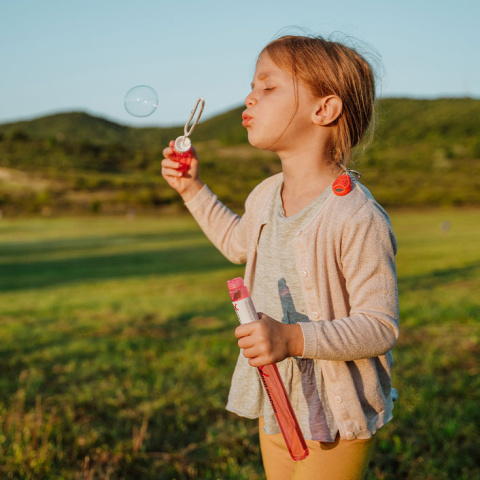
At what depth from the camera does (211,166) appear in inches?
2041

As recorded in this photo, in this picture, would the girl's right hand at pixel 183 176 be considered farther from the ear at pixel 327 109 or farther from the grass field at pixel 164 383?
the grass field at pixel 164 383

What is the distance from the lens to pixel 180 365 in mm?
4262

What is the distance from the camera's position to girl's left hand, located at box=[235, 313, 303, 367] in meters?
1.15

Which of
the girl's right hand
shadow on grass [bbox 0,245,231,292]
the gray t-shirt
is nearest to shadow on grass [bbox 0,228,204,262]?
shadow on grass [bbox 0,245,231,292]

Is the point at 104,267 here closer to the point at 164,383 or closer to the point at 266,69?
the point at 164,383

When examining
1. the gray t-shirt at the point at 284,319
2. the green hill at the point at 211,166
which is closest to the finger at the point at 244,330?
the gray t-shirt at the point at 284,319

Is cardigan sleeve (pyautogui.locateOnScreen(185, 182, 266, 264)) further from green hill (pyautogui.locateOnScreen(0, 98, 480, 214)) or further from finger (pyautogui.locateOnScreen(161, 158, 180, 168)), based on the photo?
green hill (pyautogui.locateOnScreen(0, 98, 480, 214))

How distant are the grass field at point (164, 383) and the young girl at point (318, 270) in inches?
44.7

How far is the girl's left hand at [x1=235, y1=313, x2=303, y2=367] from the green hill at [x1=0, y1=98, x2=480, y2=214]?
29.1 m

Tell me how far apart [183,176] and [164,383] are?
2.38 m

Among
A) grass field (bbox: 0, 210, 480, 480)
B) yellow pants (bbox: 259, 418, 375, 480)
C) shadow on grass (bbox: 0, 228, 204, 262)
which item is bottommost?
shadow on grass (bbox: 0, 228, 204, 262)

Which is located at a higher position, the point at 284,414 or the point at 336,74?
the point at 336,74

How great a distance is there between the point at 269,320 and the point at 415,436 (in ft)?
6.63

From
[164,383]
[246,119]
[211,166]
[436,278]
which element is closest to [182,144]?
[246,119]
